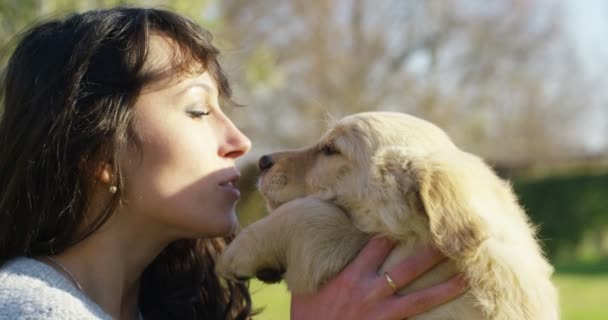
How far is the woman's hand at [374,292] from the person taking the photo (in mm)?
2408

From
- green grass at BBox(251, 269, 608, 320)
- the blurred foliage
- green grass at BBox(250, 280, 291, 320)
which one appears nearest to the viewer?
green grass at BBox(250, 280, 291, 320)

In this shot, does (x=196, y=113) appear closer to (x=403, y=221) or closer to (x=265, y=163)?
(x=265, y=163)

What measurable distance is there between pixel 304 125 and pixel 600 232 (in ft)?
29.9

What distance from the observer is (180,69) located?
8.97ft

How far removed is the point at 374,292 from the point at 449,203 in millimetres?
387

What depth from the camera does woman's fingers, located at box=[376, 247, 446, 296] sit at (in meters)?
2.44

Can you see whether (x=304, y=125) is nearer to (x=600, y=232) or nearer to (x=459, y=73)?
(x=459, y=73)

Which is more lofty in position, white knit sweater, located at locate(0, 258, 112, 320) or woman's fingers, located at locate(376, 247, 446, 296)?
woman's fingers, located at locate(376, 247, 446, 296)

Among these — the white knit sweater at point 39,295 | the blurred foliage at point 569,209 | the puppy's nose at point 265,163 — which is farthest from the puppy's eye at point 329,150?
the blurred foliage at point 569,209

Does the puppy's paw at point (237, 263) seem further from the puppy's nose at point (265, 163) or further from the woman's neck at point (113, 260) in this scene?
the puppy's nose at point (265, 163)

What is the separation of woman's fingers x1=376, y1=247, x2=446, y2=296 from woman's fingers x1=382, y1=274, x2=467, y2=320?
0.05 meters

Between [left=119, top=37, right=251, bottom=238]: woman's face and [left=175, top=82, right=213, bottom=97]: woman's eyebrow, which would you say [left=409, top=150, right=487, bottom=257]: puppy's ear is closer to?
[left=119, top=37, right=251, bottom=238]: woman's face

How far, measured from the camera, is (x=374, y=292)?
8.11 feet

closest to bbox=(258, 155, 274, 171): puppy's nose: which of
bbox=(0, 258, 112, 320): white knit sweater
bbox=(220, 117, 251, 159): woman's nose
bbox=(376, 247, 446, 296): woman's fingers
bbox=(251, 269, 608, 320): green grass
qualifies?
bbox=(220, 117, 251, 159): woman's nose
